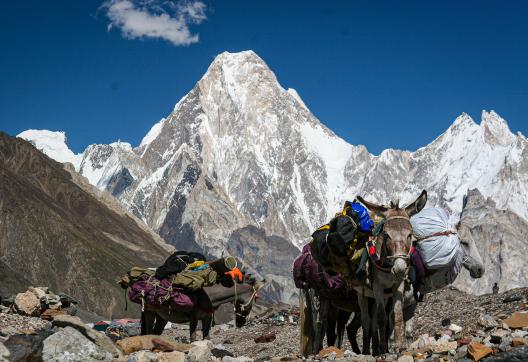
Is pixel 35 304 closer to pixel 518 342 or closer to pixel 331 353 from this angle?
pixel 331 353

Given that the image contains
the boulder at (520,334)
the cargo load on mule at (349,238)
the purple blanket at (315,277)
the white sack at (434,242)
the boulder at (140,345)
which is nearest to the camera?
the boulder at (520,334)

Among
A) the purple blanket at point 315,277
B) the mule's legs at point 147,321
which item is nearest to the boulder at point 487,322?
the purple blanket at point 315,277

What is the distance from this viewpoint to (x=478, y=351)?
31.0ft

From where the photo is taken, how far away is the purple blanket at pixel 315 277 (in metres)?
15.4

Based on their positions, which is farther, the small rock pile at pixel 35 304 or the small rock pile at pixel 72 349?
the small rock pile at pixel 35 304

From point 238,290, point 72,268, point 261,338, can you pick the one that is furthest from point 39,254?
point 238,290

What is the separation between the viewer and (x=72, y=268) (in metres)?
101

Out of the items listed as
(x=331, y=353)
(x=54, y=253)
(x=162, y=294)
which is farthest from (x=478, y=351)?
(x=54, y=253)

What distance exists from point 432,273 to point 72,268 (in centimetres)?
9238

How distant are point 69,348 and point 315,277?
22.7ft

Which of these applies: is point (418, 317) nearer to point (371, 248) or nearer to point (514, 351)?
point (371, 248)

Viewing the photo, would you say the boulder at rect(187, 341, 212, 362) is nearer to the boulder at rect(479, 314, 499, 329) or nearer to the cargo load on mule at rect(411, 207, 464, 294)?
the cargo load on mule at rect(411, 207, 464, 294)

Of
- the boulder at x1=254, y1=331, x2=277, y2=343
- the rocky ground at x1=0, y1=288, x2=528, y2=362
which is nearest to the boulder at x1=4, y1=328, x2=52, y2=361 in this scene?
the rocky ground at x1=0, y1=288, x2=528, y2=362

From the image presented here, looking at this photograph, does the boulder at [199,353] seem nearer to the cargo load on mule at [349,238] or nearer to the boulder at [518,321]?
the cargo load on mule at [349,238]
